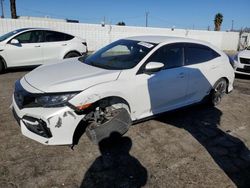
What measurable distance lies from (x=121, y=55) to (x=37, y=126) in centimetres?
216

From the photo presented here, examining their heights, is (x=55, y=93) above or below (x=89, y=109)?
above

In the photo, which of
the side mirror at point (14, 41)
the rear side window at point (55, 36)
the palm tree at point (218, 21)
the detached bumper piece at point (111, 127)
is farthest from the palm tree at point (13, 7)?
the palm tree at point (218, 21)

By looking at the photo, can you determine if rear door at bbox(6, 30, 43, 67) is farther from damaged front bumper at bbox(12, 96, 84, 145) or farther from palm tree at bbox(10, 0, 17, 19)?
palm tree at bbox(10, 0, 17, 19)

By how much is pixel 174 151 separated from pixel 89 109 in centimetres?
138

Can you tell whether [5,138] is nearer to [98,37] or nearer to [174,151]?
[174,151]

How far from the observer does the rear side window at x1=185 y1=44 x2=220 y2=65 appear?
4.52 metres

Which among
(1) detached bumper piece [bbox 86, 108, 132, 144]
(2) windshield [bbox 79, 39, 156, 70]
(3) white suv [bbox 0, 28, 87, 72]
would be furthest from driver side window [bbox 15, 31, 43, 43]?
(1) detached bumper piece [bbox 86, 108, 132, 144]

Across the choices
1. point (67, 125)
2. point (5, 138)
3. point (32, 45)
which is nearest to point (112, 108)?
point (67, 125)

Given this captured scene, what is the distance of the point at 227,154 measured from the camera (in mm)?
3438

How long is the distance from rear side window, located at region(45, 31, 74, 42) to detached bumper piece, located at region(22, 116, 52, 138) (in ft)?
19.9

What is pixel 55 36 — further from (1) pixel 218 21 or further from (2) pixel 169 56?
(1) pixel 218 21

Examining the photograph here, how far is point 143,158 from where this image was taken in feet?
10.6

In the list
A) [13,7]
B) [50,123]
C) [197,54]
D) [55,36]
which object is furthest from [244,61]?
[13,7]

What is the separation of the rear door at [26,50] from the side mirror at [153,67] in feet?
18.8
